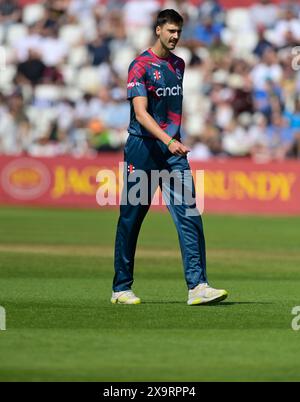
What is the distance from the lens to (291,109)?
25078 millimetres

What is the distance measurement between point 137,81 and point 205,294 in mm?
1967

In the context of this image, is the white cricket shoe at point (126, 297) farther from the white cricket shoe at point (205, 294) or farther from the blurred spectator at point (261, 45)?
the blurred spectator at point (261, 45)

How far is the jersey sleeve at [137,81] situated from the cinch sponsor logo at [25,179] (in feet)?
52.8

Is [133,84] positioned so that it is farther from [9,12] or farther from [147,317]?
[9,12]

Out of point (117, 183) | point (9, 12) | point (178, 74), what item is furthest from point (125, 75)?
point (178, 74)

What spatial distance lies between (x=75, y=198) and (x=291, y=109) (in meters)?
5.51

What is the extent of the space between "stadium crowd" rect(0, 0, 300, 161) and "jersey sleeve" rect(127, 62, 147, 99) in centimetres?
1558

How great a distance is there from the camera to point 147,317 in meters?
9.02

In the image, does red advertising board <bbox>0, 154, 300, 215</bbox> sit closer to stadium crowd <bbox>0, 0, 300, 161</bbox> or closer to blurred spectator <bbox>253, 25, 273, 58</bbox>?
stadium crowd <bbox>0, 0, 300, 161</bbox>

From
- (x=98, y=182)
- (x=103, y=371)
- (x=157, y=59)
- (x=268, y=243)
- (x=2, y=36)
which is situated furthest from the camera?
(x=2, y=36)

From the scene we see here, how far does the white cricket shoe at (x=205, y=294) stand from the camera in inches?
378

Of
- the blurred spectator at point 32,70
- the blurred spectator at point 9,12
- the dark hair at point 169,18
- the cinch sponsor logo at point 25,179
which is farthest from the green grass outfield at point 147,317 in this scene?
the blurred spectator at point 9,12
